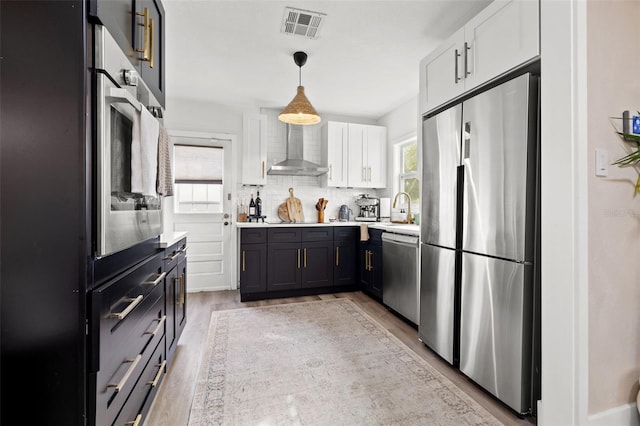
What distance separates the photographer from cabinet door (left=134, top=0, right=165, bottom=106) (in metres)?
1.46

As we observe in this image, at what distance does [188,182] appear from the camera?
164 inches

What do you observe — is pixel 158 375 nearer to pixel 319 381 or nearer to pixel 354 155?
pixel 319 381

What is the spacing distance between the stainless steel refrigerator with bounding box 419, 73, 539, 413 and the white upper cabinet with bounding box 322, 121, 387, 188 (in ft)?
6.78

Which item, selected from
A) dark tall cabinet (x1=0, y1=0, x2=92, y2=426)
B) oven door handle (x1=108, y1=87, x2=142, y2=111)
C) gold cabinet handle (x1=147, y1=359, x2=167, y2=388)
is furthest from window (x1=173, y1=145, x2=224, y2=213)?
dark tall cabinet (x1=0, y1=0, x2=92, y2=426)

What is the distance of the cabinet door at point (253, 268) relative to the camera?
3.64 metres

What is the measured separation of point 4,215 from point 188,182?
3.38 metres

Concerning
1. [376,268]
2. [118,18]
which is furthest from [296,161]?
[118,18]

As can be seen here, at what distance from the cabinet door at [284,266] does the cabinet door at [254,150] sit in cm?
104

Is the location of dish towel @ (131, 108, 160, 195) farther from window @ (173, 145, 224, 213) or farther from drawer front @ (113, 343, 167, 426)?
window @ (173, 145, 224, 213)

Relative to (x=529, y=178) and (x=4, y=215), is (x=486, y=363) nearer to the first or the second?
(x=529, y=178)

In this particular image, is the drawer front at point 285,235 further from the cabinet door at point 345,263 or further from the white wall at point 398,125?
the white wall at point 398,125

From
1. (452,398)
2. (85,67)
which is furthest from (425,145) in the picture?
(85,67)

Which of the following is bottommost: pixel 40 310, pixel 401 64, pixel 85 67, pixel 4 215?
pixel 40 310

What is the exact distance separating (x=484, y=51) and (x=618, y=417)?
2036mm
